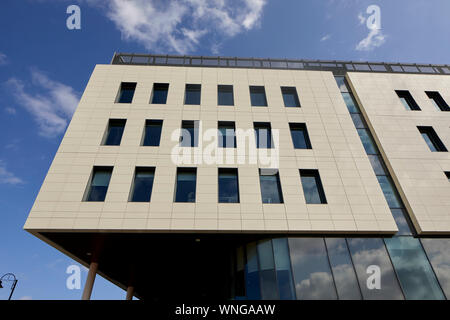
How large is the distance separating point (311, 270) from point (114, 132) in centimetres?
1468

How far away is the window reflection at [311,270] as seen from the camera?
37.0ft

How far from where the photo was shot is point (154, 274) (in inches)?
763

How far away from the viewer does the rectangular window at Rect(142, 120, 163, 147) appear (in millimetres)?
15969

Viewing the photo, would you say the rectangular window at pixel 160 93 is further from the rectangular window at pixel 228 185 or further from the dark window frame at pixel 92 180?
the rectangular window at pixel 228 185

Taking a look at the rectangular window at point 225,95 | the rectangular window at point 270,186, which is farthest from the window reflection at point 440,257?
the rectangular window at point 225,95

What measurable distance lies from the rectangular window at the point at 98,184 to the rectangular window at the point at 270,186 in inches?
361

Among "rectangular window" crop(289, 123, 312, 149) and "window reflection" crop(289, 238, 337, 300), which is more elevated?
"rectangular window" crop(289, 123, 312, 149)

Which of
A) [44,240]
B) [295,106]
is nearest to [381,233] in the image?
[295,106]

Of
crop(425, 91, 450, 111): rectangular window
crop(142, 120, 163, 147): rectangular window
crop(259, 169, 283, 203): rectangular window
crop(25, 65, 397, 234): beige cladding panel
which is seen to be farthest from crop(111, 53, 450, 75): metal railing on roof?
crop(259, 169, 283, 203): rectangular window

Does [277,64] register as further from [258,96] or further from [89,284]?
[89,284]

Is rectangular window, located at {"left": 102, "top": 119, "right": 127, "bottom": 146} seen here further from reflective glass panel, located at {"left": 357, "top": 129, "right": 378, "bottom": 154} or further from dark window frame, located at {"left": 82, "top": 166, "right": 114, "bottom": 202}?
reflective glass panel, located at {"left": 357, "top": 129, "right": 378, "bottom": 154}

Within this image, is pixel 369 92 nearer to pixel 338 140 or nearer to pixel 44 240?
pixel 338 140

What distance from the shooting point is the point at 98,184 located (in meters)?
14.1

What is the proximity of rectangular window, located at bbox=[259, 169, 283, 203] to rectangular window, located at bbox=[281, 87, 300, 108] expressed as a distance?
659 centimetres
